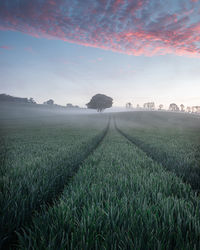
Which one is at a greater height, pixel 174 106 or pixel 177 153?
pixel 174 106

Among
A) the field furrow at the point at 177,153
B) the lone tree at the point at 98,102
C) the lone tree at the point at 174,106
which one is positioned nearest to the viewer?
the field furrow at the point at 177,153

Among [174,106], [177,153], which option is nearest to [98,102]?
[177,153]

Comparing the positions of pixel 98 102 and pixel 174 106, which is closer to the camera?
pixel 98 102

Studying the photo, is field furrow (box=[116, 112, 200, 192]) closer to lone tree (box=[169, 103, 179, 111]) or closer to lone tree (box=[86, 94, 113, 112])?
lone tree (box=[86, 94, 113, 112])

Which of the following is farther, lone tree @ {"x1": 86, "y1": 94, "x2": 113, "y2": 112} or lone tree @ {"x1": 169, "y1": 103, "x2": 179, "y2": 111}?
lone tree @ {"x1": 169, "y1": 103, "x2": 179, "y2": 111}

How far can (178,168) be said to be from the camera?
4477mm

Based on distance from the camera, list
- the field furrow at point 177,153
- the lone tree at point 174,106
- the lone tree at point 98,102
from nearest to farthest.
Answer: the field furrow at point 177,153 → the lone tree at point 98,102 → the lone tree at point 174,106

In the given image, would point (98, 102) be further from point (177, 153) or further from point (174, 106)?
point (174, 106)

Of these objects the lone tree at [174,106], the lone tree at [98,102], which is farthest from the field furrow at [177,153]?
the lone tree at [174,106]

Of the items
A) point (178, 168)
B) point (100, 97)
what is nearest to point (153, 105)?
point (100, 97)

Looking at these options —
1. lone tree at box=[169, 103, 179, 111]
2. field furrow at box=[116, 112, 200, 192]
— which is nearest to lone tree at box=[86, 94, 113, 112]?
field furrow at box=[116, 112, 200, 192]

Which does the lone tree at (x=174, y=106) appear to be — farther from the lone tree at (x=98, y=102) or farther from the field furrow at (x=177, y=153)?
the field furrow at (x=177, y=153)

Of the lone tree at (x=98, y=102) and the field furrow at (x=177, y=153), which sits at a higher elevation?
the lone tree at (x=98, y=102)

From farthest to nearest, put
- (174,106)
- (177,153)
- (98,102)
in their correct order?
1. (174,106)
2. (98,102)
3. (177,153)
